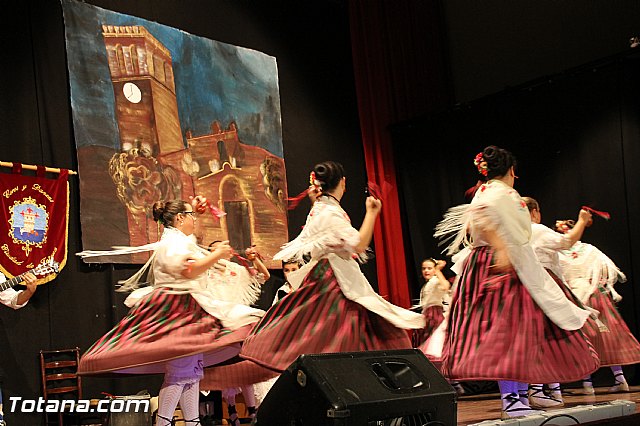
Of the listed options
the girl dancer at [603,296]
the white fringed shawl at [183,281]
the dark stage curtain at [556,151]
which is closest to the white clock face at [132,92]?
the white fringed shawl at [183,281]

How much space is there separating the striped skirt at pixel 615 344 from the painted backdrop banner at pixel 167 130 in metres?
3.12

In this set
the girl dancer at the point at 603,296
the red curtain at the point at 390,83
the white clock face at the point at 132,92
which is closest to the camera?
the girl dancer at the point at 603,296

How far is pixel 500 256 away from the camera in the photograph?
3.79 meters

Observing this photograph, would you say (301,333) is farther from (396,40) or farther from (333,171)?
(396,40)

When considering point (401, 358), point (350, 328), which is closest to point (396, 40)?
point (350, 328)

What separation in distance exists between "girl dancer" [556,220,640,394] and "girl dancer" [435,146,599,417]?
2.12 meters

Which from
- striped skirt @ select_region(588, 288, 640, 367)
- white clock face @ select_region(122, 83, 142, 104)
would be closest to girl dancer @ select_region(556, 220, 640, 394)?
striped skirt @ select_region(588, 288, 640, 367)

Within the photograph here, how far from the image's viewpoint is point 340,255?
3932 millimetres

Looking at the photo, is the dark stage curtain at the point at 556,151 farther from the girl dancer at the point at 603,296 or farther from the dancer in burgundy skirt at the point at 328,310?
the dancer in burgundy skirt at the point at 328,310

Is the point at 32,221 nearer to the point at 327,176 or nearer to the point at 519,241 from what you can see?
the point at 327,176

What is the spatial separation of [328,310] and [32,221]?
2.95 metres

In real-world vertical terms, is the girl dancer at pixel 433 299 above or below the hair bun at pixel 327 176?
below

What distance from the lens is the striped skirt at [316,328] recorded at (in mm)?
3705

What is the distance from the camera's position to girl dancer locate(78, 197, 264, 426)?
3.96 meters
